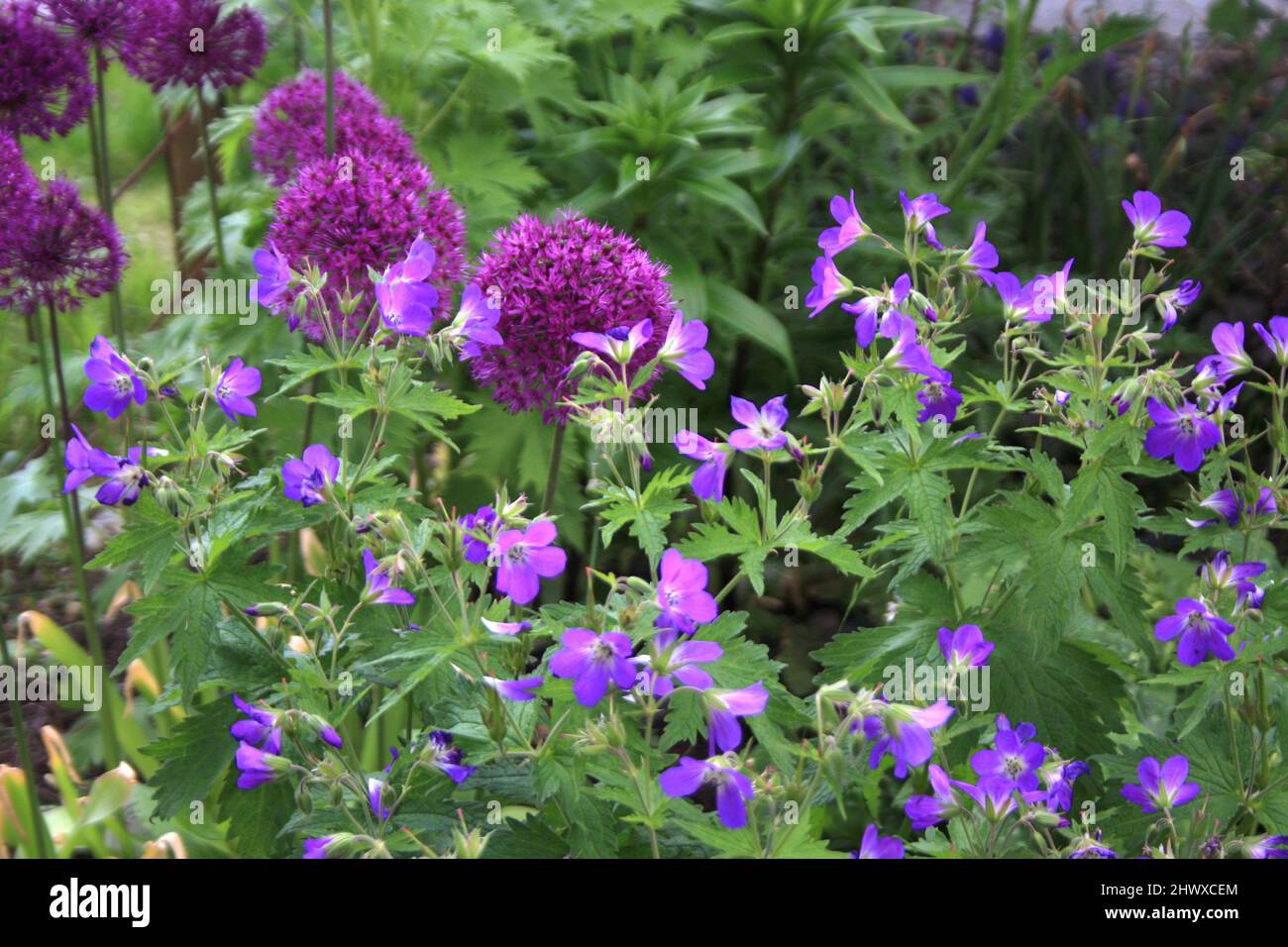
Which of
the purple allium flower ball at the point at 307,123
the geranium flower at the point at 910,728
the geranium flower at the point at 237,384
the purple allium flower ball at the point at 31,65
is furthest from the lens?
the purple allium flower ball at the point at 307,123

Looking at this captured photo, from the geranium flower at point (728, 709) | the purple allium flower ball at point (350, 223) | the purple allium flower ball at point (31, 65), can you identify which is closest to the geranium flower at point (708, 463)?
the geranium flower at point (728, 709)

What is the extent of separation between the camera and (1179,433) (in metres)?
1.60

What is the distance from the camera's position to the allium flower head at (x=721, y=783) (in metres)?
1.27

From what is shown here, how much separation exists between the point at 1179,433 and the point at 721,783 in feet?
2.35

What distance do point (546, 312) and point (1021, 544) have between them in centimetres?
66

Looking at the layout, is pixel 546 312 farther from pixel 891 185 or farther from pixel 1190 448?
pixel 891 185

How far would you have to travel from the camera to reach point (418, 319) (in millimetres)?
1577

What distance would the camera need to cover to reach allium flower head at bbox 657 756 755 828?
4.16ft

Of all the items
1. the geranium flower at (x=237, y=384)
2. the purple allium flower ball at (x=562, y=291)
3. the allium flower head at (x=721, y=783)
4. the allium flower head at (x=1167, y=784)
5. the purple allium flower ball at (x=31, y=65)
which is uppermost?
the purple allium flower ball at (x=31, y=65)

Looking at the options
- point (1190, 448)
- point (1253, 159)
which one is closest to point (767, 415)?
point (1190, 448)

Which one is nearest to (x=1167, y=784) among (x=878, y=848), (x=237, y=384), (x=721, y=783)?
(x=878, y=848)

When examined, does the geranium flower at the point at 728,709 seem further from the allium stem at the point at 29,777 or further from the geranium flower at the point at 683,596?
the allium stem at the point at 29,777

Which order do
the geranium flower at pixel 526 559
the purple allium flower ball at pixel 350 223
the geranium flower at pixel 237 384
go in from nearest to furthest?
the geranium flower at pixel 526 559 → the geranium flower at pixel 237 384 → the purple allium flower ball at pixel 350 223

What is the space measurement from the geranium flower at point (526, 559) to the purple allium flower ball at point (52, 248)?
1.00 metres
